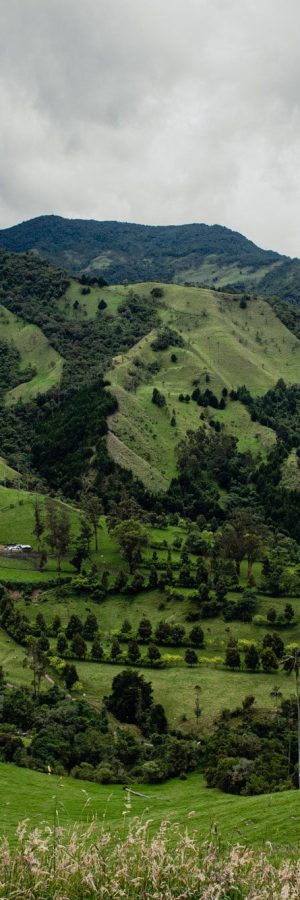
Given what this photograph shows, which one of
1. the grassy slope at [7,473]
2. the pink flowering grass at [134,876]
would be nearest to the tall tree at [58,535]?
the grassy slope at [7,473]

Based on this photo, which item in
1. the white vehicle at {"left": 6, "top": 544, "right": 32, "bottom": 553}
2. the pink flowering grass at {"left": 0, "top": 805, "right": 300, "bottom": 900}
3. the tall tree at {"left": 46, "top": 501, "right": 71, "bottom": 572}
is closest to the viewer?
the pink flowering grass at {"left": 0, "top": 805, "right": 300, "bottom": 900}

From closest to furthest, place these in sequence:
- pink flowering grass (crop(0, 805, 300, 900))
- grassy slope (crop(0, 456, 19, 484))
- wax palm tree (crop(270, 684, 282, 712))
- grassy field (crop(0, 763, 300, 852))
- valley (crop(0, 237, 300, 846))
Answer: pink flowering grass (crop(0, 805, 300, 900))
grassy field (crop(0, 763, 300, 852))
valley (crop(0, 237, 300, 846))
wax palm tree (crop(270, 684, 282, 712))
grassy slope (crop(0, 456, 19, 484))

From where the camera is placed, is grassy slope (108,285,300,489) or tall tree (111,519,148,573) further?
grassy slope (108,285,300,489)

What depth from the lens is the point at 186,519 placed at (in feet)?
417

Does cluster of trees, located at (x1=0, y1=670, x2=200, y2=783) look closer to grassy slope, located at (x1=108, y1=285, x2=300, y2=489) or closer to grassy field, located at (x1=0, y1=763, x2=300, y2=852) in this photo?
grassy field, located at (x1=0, y1=763, x2=300, y2=852)

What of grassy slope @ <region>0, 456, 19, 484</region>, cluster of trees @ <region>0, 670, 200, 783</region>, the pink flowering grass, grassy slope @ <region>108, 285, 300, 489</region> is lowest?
cluster of trees @ <region>0, 670, 200, 783</region>

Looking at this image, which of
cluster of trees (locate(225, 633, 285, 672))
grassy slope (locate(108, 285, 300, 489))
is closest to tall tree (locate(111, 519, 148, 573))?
cluster of trees (locate(225, 633, 285, 672))

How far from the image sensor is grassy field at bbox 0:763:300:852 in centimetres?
2669

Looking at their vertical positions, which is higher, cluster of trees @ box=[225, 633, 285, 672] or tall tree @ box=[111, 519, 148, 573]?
tall tree @ box=[111, 519, 148, 573]

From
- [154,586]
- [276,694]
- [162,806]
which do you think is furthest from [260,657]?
[162,806]

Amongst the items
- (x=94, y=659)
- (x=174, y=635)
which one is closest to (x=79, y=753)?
(x=94, y=659)

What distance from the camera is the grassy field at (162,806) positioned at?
2669 cm

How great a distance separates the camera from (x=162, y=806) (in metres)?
39.3

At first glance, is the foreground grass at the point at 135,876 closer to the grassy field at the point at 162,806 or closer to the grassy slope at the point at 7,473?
the grassy field at the point at 162,806
